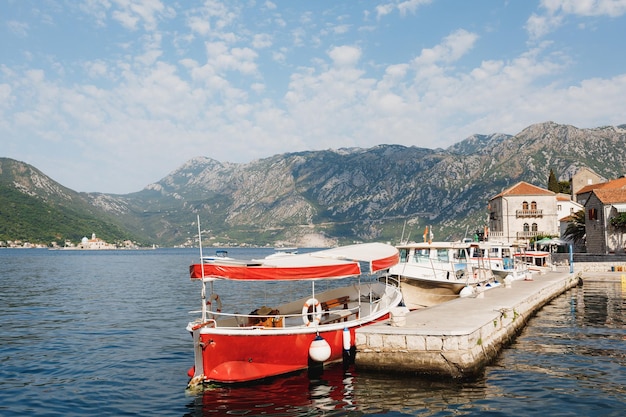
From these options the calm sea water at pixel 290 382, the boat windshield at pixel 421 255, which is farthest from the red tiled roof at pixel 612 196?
the boat windshield at pixel 421 255

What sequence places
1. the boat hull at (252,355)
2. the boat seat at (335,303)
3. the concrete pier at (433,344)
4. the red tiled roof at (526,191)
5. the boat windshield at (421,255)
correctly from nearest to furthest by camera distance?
the boat hull at (252,355) < the concrete pier at (433,344) < the boat seat at (335,303) < the boat windshield at (421,255) < the red tiled roof at (526,191)

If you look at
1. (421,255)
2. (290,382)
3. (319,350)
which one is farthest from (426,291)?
(290,382)

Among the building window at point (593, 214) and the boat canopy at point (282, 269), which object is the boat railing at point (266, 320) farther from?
the building window at point (593, 214)

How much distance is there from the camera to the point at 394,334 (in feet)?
47.6

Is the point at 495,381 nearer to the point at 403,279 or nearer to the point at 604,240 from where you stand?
the point at 403,279

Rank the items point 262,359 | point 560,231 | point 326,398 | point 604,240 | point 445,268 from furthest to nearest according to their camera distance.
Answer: point 560,231, point 604,240, point 445,268, point 262,359, point 326,398

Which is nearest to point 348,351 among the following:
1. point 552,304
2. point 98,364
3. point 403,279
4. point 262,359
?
point 262,359

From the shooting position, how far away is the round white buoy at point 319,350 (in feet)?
47.8

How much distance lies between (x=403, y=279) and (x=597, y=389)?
15820mm

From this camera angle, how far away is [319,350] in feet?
47.8

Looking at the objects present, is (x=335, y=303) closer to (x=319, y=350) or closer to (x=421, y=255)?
(x=319, y=350)

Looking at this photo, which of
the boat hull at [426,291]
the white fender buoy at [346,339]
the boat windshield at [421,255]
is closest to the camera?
the white fender buoy at [346,339]

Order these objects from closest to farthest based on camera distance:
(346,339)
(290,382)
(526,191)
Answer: (290,382), (346,339), (526,191)

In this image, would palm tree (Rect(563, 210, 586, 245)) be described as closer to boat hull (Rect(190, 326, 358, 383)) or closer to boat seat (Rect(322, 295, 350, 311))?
boat seat (Rect(322, 295, 350, 311))
